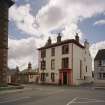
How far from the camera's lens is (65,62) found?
58531 millimetres

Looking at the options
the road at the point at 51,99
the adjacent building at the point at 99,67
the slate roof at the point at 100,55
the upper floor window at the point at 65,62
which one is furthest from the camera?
the slate roof at the point at 100,55

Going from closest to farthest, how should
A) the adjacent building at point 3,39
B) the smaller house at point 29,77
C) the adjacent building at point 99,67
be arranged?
1. the adjacent building at point 3,39
2. the adjacent building at point 99,67
3. the smaller house at point 29,77

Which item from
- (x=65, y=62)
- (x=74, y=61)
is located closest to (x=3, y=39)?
(x=74, y=61)

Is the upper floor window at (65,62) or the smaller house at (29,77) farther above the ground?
the upper floor window at (65,62)

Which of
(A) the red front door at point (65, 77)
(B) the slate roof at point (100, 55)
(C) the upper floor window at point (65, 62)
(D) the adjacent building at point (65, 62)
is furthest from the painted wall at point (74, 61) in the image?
(B) the slate roof at point (100, 55)

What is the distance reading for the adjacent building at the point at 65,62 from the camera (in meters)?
57.2

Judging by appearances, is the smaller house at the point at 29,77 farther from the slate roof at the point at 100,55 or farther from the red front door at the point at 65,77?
the slate roof at the point at 100,55

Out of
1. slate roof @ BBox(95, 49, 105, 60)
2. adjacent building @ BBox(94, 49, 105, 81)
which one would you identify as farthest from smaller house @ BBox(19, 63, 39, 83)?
slate roof @ BBox(95, 49, 105, 60)

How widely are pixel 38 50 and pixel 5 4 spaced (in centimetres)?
3359

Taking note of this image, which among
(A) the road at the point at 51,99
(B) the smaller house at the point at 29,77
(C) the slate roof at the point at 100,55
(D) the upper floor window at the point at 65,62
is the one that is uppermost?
(C) the slate roof at the point at 100,55

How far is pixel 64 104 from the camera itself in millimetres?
16719

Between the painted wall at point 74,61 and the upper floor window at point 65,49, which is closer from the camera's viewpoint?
the painted wall at point 74,61

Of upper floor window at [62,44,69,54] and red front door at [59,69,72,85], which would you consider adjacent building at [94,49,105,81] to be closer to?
red front door at [59,69,72,85]

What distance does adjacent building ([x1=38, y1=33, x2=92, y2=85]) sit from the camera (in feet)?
188
